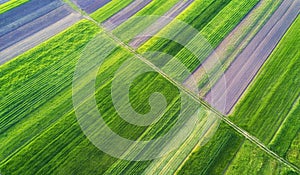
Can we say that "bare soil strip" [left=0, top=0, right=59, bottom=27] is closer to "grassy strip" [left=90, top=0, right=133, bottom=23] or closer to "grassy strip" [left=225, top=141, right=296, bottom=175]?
"grassy strip" [left=90, top=0, right=133, bottom=23]

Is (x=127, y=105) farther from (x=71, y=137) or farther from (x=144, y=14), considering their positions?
(x=144, y=14)

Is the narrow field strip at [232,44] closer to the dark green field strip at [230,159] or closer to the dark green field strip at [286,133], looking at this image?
the dark green field strip at [230,159]

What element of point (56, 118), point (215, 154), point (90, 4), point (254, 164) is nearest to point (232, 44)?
point (215, 154)

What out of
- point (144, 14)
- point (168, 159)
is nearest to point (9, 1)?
point (144, 14)

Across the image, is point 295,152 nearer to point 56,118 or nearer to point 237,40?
point 237,40

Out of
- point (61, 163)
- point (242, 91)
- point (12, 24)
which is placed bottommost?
point (242, 91)

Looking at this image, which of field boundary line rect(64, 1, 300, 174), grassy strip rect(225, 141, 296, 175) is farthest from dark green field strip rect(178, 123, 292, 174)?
field boundary line rect(64, 1, 300, 174)

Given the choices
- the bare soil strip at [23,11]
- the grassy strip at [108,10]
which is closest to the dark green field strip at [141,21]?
the grassy strip at [108,10]
